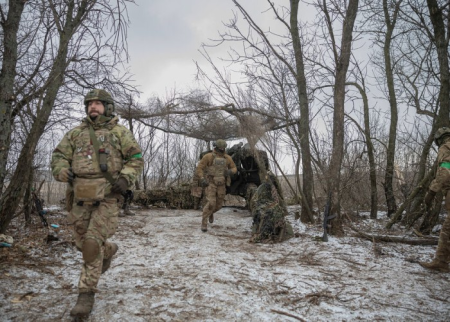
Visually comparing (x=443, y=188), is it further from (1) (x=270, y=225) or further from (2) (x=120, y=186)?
(2) (x=120, y=186)

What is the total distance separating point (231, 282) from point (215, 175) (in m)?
3.66

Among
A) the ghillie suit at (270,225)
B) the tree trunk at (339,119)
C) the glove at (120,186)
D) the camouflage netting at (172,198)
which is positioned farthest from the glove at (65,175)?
the camouflage netting at (172,198)

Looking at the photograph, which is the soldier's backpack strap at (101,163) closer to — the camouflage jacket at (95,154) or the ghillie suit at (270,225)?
the camouflage jacket at (95,154)

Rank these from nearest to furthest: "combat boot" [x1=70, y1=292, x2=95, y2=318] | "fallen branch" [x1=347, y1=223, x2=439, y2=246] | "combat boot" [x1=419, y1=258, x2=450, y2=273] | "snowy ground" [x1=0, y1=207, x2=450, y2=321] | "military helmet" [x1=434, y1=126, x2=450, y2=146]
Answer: "combat boot" [x1=70, y1=292, x2=95, y2=318] < "snowy ground" [x1=0, y1=207, x2=450, y2=321] < "combat boot" [x1=419, y1=258, x2=450, y2=273] < "military helmet" [x1=434, y1=126, x2=450, y2=146] < "fallen branch" [x1=347, y1=223, x2=439, y2=246]

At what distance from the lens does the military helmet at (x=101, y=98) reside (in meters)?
2.99

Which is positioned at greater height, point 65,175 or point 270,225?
point 65,175

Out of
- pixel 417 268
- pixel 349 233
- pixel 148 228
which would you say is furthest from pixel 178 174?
pixel 417 268

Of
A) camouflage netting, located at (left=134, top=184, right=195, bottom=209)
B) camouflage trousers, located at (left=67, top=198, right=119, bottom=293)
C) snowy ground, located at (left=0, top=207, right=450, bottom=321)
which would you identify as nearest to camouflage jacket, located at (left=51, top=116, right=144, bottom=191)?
camouflage trousers, located at (left=67, top=198, right=119, bottom=293)

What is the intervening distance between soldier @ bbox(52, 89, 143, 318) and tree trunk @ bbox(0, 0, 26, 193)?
117 cm

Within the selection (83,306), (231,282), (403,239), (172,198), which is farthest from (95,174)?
(172,198)

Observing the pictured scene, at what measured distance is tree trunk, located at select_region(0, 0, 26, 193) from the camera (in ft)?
11.6

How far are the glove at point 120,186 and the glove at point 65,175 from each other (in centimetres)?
38

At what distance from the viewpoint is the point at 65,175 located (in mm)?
2779

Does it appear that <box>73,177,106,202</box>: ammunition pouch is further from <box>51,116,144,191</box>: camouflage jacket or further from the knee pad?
the knee pad
